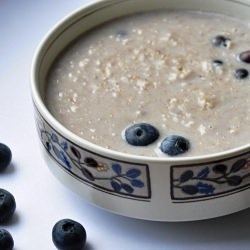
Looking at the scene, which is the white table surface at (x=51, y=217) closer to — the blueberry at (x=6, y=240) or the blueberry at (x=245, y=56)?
the blueberry at (x=6, y=240)

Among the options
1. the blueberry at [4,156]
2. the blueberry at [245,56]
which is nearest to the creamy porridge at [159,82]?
the blueberry at [245,56]

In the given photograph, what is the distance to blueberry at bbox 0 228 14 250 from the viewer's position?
1099 mm

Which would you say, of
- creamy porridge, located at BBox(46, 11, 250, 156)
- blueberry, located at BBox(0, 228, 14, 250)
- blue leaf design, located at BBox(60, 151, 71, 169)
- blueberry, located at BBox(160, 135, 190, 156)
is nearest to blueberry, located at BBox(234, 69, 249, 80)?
creamy porridge, located at BBox(46, 11, 250, 156)

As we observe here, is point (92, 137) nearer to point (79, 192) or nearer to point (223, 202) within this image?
point (79, 192)

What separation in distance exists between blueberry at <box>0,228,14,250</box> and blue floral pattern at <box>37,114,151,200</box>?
113 mm

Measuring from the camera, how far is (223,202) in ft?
3.54

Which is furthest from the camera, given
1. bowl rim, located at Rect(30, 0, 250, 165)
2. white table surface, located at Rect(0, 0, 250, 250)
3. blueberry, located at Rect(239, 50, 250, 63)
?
blueberry, located at Rect(239, 50, 250, 63)

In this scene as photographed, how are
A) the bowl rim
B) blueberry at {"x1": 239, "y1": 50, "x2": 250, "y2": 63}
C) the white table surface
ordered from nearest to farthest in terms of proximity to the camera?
the bowl rim → the white table surface → blueberry at {"x1": 239, "y1": 50, "x2": 250, "y2": 63}

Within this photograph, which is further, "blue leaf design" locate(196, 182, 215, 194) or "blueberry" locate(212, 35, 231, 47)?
"blueberry" locate(212, 35, 231, 47)

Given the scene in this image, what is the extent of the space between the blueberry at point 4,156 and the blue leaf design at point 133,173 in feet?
0.82

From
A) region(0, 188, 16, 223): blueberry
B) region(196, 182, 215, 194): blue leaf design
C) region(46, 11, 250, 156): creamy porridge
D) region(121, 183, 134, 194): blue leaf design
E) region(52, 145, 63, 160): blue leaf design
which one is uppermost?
region(46, 11, 250, 156): creamy porridge

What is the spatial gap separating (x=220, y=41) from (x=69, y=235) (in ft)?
1.26

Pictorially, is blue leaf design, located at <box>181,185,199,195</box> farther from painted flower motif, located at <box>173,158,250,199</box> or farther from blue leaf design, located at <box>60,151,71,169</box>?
blue leaf design, located at <box>60,151,71,169</box>

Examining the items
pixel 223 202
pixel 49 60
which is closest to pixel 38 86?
pixel 49 60
